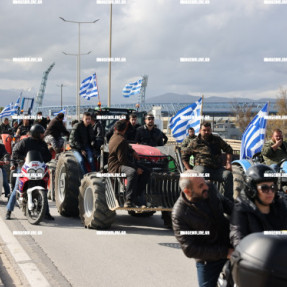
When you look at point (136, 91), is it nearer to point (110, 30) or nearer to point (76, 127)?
point (110, 30)

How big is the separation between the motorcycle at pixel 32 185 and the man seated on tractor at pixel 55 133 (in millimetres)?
4062

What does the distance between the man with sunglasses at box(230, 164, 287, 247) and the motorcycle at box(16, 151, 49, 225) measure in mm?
6337

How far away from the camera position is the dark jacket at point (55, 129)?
1438cm

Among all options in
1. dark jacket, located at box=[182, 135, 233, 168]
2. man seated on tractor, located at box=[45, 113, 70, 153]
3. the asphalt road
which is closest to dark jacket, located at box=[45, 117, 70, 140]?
man seated on tractor, located at box=[45, 113, 70, 153]

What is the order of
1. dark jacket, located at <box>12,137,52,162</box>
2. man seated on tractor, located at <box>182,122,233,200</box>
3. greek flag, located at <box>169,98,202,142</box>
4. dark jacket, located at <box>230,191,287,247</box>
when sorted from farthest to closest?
greek flag, located at <box>169,98,202,142</box> → dark jacket, located at <box>12,137,52,162</box> → man seated on tractor, located at <box>182,122,233,200</box> → dark jacket, located at <box>230,191,287,247</box>

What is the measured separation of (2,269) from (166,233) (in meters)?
3.27

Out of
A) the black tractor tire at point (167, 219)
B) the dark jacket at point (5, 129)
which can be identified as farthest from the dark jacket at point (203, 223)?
the dark jacket at point (5, 129)

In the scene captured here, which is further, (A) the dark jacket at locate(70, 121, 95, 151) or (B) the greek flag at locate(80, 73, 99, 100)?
(B) the greek flag at locate(80, 73, 99, 100)

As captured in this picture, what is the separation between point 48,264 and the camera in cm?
689

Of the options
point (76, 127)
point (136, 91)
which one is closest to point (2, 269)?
point (76, 127)

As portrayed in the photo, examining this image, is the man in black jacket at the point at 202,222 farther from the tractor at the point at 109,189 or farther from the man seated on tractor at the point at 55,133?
the man seated on tractor at the point at 55,133

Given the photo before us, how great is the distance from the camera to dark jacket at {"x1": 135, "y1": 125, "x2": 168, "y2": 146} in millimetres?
11273

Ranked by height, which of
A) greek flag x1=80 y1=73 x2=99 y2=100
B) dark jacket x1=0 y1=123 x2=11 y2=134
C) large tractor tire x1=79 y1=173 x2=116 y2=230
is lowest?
large tractor tire x1=79 y1=173 x2=116 y2=230

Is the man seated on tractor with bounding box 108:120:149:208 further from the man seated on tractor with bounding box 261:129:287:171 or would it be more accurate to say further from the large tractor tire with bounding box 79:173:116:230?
the man seated on tractor with bounding box 261:129:287:171
